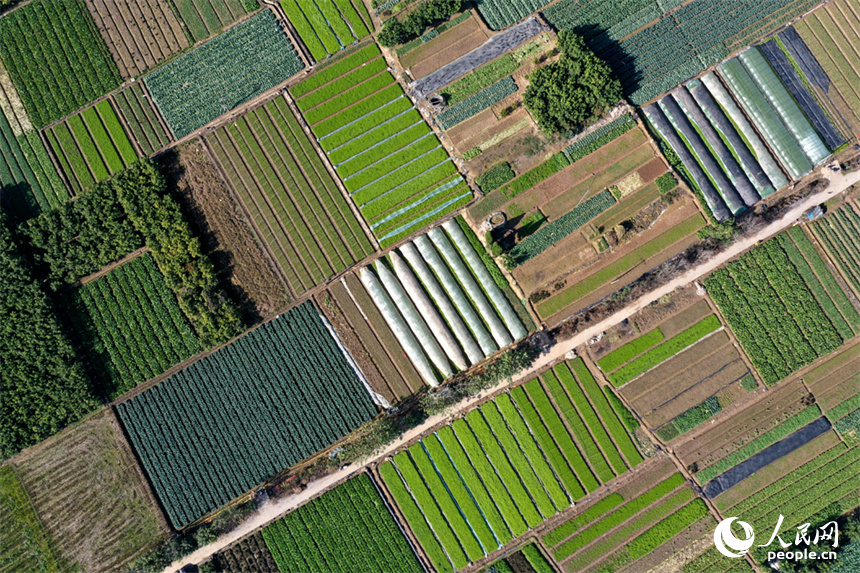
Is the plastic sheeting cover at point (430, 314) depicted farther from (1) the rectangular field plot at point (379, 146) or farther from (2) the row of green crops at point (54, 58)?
(2) the row of green crops at point (54, 58)

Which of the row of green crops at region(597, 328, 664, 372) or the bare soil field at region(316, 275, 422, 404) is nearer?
the bare soil field at region(316, 275, 422, 404)

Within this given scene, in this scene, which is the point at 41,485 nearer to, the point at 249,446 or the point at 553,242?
the point at 249,446

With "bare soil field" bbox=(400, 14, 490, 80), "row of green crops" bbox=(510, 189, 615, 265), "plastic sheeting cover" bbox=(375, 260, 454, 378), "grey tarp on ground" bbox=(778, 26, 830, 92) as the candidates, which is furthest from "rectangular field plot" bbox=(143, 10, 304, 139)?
"grey tarp on ground" bbox=(778, 26, 830, 92)

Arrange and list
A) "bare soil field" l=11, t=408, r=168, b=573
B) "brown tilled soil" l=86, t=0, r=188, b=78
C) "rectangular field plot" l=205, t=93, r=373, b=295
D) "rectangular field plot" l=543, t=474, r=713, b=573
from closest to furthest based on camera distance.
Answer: "rectangular field plot" l=543, t=474, r=713, b=573 → "bare soil field" l=11, t=408, r=168, b=573 → "rectangular field plot" l=205, t=93, r=373, b=295 → "brown tilled soil" l=86, t=0, r=188, b=78

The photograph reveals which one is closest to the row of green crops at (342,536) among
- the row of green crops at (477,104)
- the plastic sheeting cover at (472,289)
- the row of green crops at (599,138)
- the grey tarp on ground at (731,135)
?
the plastic sheeting cover at (472,289)

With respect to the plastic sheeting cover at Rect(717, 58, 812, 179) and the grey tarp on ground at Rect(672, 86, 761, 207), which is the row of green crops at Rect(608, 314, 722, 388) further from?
the plastic sheeting cover at Rect(717, 58, 812, 179)

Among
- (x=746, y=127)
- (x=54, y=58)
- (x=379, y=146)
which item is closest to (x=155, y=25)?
(x=54, y=58)

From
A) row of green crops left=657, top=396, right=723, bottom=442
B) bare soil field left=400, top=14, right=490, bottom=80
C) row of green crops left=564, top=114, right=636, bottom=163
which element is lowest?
row of green crops left=657, top=396, right=723, bottom=442

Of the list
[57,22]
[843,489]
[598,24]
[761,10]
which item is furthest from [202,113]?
[843,489]
